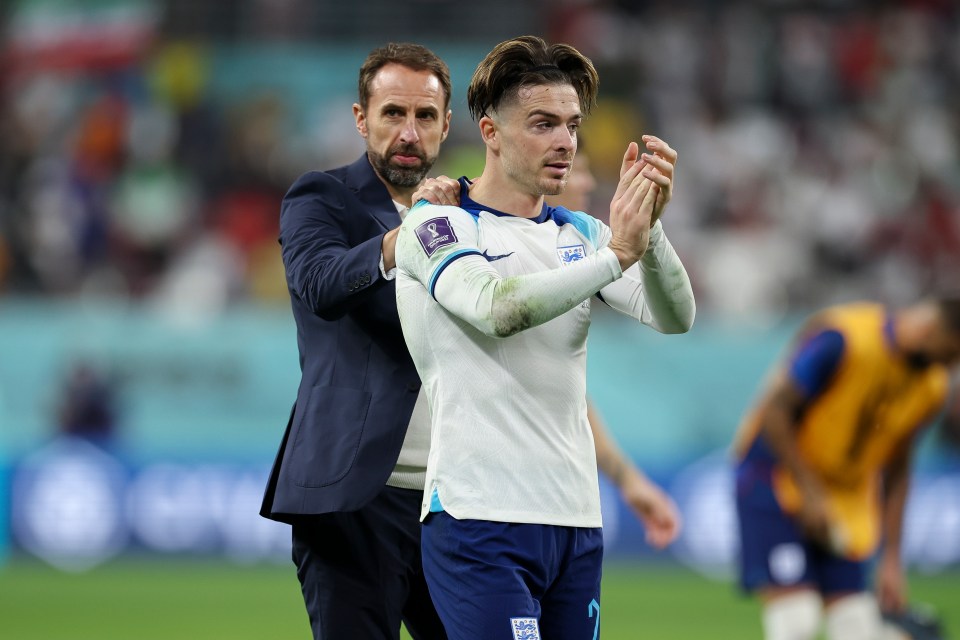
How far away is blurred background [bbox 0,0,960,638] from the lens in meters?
13.3

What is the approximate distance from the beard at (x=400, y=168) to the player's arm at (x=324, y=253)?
196mm

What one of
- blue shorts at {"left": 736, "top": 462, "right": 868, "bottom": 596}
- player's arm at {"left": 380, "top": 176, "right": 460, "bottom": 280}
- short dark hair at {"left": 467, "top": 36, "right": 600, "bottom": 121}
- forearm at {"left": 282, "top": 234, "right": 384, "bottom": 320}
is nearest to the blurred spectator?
blue shorts at {"left": 736, "top": 462, "right": 868, "bottom": 596}

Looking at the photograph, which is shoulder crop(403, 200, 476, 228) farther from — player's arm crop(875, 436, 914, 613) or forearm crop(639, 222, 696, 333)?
player's arm crop(875, 436, 914, 613)

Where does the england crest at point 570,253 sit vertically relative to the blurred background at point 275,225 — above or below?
below

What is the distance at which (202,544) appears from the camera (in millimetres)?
13328

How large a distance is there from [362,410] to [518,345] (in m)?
0.95

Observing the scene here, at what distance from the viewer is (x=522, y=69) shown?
390cm

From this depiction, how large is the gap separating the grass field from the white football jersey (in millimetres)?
6207

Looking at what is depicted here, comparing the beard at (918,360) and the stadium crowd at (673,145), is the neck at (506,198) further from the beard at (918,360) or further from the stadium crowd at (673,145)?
the stadium crowd at (673,145)

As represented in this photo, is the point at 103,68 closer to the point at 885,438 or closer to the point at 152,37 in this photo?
the point at 152,37

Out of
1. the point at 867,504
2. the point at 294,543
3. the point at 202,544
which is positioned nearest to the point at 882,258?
the point at 202,544

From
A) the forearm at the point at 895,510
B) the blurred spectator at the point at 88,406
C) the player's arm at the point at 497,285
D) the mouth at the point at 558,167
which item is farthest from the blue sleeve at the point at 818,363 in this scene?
the blurred spectator at the point at 88,406

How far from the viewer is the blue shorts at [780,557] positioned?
278 inches

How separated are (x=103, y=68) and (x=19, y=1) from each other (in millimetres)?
1681
